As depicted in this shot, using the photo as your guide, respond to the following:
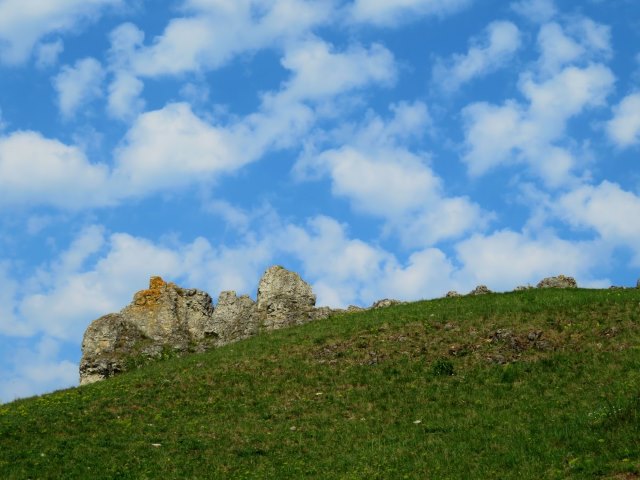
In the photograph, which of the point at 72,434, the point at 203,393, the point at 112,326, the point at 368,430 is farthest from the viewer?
the point at 112,326

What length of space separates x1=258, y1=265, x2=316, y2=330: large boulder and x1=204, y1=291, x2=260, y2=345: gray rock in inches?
40.1

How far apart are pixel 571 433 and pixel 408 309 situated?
97.6 ft

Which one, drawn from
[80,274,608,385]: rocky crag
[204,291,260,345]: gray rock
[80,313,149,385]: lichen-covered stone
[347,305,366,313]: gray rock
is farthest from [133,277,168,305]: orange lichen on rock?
[347,305,366,313]: gray rock

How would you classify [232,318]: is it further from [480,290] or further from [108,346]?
[480,290]

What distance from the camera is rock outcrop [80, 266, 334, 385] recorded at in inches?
2542

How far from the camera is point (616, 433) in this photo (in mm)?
27734

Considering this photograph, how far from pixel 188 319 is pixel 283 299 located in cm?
954

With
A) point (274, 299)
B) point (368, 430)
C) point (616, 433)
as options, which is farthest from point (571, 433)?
point (274, 299)

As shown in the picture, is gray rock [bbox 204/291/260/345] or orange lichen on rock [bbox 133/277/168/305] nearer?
gray rock [bbox 204/291/260/345]

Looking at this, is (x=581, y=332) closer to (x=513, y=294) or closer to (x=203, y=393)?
(x=513, y=294)

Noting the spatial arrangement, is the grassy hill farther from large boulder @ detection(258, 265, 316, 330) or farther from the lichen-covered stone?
large boulder @ detection(258, 265, 316, 330)

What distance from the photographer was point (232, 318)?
72.2 meters

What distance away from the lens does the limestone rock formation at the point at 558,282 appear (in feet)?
216

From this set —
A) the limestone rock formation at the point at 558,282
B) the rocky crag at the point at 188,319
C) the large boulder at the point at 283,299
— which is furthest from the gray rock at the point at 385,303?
the limestone rock formation at the point at 558,282
